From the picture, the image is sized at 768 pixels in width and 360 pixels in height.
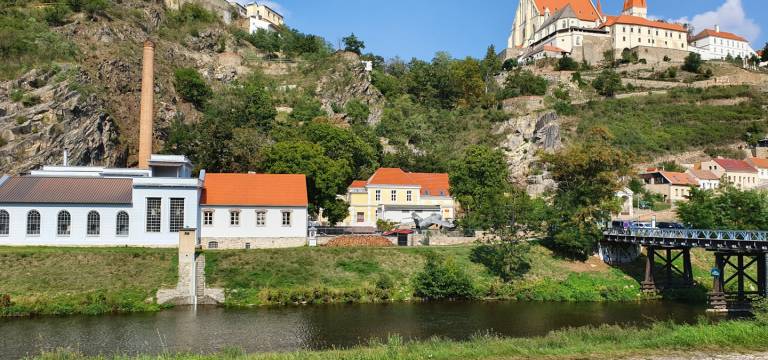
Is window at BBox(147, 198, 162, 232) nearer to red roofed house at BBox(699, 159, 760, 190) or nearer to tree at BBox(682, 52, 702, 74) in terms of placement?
red roofed house at BBox(699, 159, 760, 190)

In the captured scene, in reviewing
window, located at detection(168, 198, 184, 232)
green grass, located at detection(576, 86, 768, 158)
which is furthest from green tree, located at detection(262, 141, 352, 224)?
green grass, located at detection(576, 86, 768, 158)

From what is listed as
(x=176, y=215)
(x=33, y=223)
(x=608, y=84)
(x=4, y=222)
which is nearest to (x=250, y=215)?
(x=176, y=215)

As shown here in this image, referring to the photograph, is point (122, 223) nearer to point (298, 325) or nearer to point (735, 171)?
point (298, 325)

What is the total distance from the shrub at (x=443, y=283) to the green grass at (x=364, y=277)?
76 cm

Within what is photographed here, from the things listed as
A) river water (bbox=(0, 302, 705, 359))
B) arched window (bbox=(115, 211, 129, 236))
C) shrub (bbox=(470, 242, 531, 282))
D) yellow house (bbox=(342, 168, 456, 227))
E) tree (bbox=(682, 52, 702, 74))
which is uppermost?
tree (bbox=(682, 52, 702, 74))

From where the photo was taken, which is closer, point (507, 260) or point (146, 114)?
point (507, 260)

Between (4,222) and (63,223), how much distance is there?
3.84m

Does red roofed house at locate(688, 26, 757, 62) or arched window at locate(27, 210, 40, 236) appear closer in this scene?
arched window at locate(27, 210, 40, 236)

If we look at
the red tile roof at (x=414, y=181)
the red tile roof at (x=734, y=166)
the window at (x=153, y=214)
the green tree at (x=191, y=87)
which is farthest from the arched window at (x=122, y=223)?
the red tile roof at (x=734, y=166)

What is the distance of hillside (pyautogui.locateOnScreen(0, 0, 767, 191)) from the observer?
67.6 meters

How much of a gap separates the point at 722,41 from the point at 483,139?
76178 millimetres

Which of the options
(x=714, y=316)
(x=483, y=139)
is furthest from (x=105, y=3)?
(x=714, y=316)

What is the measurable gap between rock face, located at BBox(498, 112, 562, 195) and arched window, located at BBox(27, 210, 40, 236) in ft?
181

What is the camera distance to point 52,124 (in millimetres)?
65938
